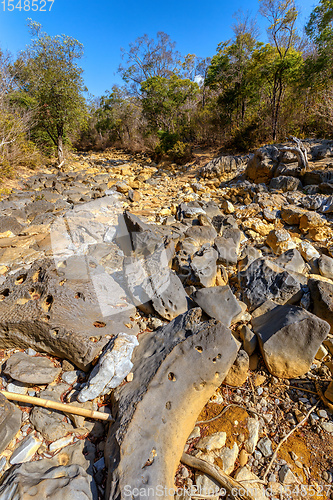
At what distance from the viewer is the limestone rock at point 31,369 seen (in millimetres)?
1806

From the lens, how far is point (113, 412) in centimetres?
161

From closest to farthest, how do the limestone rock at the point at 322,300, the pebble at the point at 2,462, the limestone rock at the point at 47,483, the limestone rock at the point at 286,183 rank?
the limestone rock at the point at 47,483 < the pebble at the point at 2,462 < the limestone rock at the point at 322,300 < the limestone rock at the point at 286,183

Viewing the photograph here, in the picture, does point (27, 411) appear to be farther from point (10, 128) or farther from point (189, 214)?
point (10, 128)

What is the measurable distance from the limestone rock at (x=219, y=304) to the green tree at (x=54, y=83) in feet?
35.9

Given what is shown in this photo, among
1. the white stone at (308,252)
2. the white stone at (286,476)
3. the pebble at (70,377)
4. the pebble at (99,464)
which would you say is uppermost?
the white stone at (308,252)

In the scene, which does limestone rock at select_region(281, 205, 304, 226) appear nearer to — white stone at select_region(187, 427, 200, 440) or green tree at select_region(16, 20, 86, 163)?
white stone at select_region(187, 427, 200, 440)

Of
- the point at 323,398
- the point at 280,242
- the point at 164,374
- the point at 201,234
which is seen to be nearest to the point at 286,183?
the point at 280,242

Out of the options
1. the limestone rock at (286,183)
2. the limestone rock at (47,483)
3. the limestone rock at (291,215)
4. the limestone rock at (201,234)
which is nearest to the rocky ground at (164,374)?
the limestone rock at (47,483)

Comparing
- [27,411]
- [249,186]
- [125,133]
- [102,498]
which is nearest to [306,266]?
[102,498]

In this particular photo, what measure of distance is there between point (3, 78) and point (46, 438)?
13.1 m

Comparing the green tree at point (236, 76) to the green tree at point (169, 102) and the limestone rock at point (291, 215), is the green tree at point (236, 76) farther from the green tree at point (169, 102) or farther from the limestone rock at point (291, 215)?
the limestone rock at point (291, 215)

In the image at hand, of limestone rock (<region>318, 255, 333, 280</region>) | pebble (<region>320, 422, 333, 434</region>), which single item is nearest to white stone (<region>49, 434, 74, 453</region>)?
pebble (<region>320, 422, 333, 434</region>)

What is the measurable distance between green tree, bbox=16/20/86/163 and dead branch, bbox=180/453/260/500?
39.5 ft

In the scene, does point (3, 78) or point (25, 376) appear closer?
point (25, 376)
